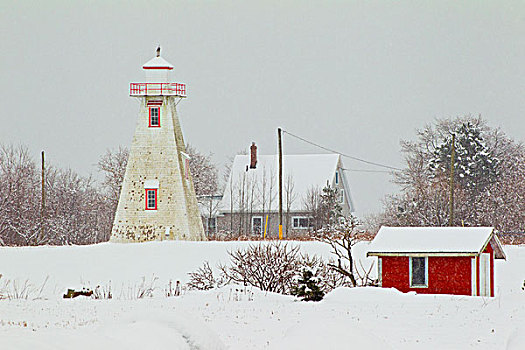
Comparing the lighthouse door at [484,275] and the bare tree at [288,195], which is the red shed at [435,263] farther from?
the bare tree at [288,195]

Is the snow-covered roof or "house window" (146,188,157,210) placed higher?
the snow-covered roof

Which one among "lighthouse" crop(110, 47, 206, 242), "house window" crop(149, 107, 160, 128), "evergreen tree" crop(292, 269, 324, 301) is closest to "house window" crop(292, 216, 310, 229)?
"lighthouse" crop(110, 47, 206, 242)

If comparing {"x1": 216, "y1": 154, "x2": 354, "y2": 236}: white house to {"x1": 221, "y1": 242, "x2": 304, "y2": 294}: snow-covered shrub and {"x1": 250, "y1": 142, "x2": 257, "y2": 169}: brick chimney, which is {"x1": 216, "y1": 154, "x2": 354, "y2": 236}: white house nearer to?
{"x1": 250, "y1": 142, "x2": 257, "y2": 169}: brick chimney

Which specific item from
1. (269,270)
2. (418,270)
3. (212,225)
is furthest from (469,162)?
(269,270)

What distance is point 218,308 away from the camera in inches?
825

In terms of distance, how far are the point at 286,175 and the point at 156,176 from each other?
1971 cm

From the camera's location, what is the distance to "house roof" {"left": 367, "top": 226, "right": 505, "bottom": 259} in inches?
1040

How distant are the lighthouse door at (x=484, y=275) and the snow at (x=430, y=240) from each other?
2.08 feet

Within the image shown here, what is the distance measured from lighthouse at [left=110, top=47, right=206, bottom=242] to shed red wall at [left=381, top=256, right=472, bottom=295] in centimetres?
1874

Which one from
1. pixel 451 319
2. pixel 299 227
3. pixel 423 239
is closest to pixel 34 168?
pixel 299 227

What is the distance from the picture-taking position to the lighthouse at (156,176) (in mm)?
43844

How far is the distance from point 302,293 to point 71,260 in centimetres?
1913

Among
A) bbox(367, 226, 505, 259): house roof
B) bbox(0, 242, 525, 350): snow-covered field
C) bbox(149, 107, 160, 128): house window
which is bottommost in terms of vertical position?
bbox(0, 242, 525, 350): snow-covered field

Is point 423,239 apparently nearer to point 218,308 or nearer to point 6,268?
point 218,308
